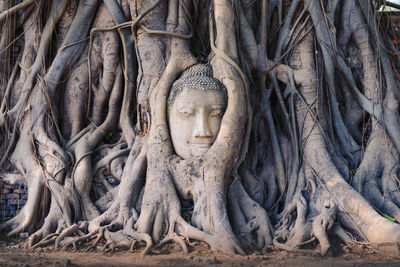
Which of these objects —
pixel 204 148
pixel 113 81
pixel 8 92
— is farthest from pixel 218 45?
pixel 8 92

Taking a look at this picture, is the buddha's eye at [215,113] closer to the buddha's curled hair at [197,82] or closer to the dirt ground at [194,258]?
the buddha's curled hair at [197,82]

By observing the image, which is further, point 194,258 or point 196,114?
point 196,114

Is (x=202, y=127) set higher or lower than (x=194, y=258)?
higher

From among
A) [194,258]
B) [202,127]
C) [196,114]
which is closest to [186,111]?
[196,114]

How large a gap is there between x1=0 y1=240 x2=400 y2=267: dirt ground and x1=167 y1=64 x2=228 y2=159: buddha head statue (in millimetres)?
921

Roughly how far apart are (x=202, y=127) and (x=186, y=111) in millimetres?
212

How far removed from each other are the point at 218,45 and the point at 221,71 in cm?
28

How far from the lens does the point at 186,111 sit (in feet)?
12.0

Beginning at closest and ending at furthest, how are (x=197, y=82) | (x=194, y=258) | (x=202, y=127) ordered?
1. (x=194, y=258)
2. (x=202, y=127)
3. (x=197, y=82)

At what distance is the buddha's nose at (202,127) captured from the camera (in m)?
3.59

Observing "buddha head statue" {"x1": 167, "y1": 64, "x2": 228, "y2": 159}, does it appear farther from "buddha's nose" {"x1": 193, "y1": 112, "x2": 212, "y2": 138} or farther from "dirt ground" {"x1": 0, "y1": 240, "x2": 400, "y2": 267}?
"dirt ground" {"x1": 0, "y1": 240, "x2": 400, "y2": 267}

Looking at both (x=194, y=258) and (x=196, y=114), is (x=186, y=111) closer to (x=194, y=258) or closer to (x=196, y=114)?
(x=196, y=114)

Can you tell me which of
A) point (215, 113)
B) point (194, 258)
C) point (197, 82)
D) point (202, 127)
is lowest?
point (194, 258)

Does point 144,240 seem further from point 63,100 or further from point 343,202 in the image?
point 63,100
